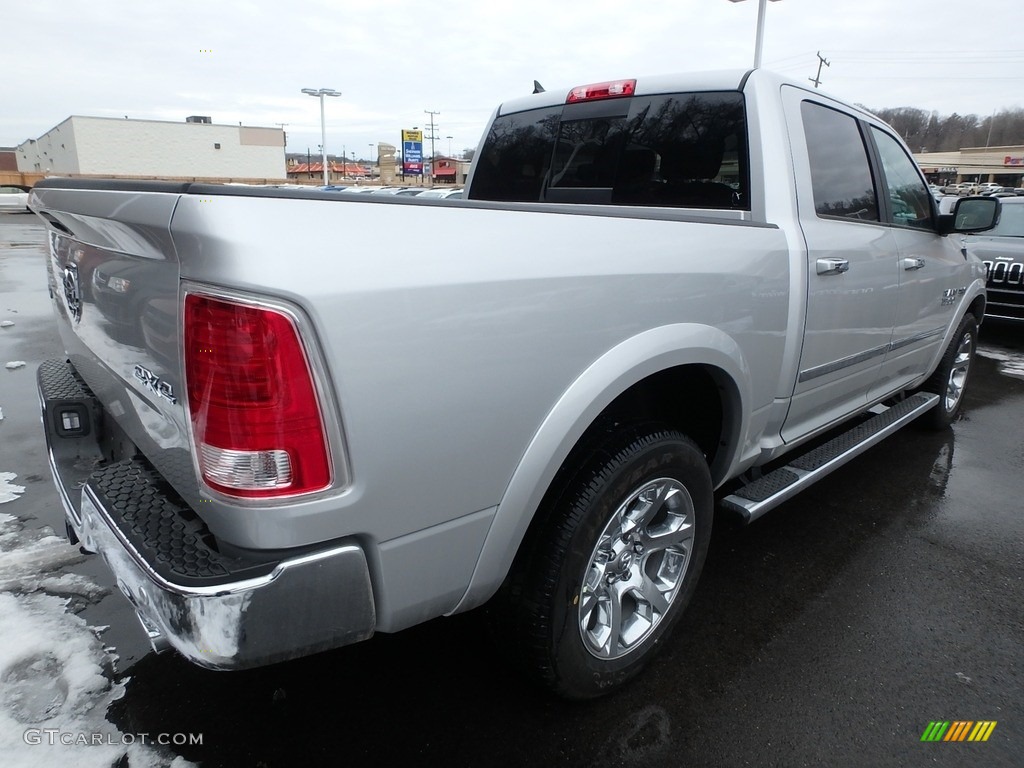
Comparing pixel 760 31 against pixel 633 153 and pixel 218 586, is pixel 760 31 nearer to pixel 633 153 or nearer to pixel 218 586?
pixel 633 153

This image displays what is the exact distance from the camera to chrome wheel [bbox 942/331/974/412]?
4703mm

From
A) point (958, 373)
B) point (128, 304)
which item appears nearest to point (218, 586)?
point (128, 304)

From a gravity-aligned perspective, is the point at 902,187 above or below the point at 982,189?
below

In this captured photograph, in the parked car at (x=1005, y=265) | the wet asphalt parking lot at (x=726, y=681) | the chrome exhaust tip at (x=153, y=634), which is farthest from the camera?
the parked car at (x=1005, y=265)

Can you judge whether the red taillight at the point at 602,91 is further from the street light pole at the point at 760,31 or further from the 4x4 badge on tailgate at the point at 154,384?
the street light pole at the point at 760,31

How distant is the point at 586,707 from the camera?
2141mm

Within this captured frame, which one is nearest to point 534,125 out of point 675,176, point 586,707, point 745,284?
point 675,176

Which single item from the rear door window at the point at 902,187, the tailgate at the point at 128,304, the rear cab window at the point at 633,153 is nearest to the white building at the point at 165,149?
the rear cab window at the point at 633,153

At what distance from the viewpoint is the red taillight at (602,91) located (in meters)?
3.04

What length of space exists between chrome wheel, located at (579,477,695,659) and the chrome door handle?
1.10 m

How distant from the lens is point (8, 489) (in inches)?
139

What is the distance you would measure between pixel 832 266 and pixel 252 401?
2.32 metres

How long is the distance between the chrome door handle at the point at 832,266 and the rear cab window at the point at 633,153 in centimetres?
38

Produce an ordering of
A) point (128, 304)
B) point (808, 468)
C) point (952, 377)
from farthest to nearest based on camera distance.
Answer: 1. point (952, 377)
2. point (808, 468)
3. point (128, 304)
